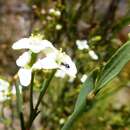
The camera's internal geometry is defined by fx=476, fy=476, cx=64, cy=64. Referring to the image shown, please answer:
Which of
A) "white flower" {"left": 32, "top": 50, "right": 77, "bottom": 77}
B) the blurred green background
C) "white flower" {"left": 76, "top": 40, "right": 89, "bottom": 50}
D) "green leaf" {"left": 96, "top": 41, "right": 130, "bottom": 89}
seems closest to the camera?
"green leaf" {"left": 96, "top": 41, "right": 130, "bottom": 89}

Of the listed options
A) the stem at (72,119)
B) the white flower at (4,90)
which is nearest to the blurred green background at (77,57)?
the white flower at (4,90)

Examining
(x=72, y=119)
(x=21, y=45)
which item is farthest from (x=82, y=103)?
(x=21, y=45)

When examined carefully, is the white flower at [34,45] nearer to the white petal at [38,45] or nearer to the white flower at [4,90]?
the white petal at [38,45]

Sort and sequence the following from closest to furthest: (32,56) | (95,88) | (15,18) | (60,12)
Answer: (95,88)
(32,56)
(60,12)
(15,18)

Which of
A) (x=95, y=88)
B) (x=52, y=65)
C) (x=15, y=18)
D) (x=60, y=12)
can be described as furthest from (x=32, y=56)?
(x=15, y=18)

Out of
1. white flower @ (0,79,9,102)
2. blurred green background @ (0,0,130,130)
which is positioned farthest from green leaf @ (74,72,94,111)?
blurred green background @ (0,0,130,130)

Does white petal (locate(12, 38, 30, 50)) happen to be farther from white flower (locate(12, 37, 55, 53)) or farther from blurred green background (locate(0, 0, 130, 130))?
blurred green background (locate(0, 0, 130, 130))

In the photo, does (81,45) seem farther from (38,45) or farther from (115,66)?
(115,66)

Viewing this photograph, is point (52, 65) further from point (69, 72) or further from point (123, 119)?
point (123, 119)
